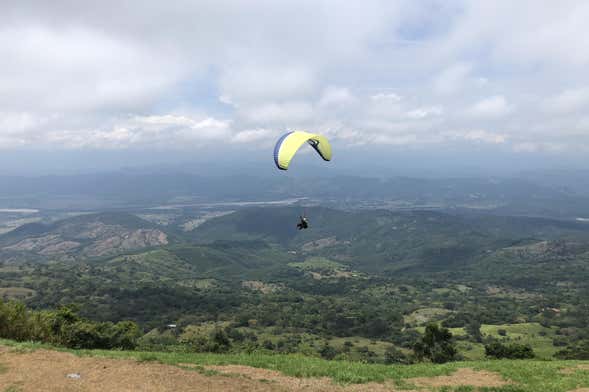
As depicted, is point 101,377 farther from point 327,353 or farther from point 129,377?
point 327,353

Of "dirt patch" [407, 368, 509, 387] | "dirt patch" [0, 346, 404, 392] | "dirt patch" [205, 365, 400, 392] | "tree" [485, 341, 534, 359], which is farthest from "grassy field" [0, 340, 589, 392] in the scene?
"tree" [485, 341, 534, 359]

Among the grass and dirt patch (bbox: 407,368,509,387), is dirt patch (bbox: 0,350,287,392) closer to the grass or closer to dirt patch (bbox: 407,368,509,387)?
dirt patch (bbox: 407,368,509,387)

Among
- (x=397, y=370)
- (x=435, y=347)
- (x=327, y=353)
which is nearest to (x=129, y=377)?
(x=397, y=370)

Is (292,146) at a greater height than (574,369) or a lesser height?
greater

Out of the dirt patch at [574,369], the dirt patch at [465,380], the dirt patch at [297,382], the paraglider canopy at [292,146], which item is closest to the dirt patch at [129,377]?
the dirt patch at [297,382]

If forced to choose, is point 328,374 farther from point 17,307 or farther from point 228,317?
point 228,317

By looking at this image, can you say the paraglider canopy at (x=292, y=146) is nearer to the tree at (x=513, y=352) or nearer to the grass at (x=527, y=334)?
the tree at (x=513, y=352)
